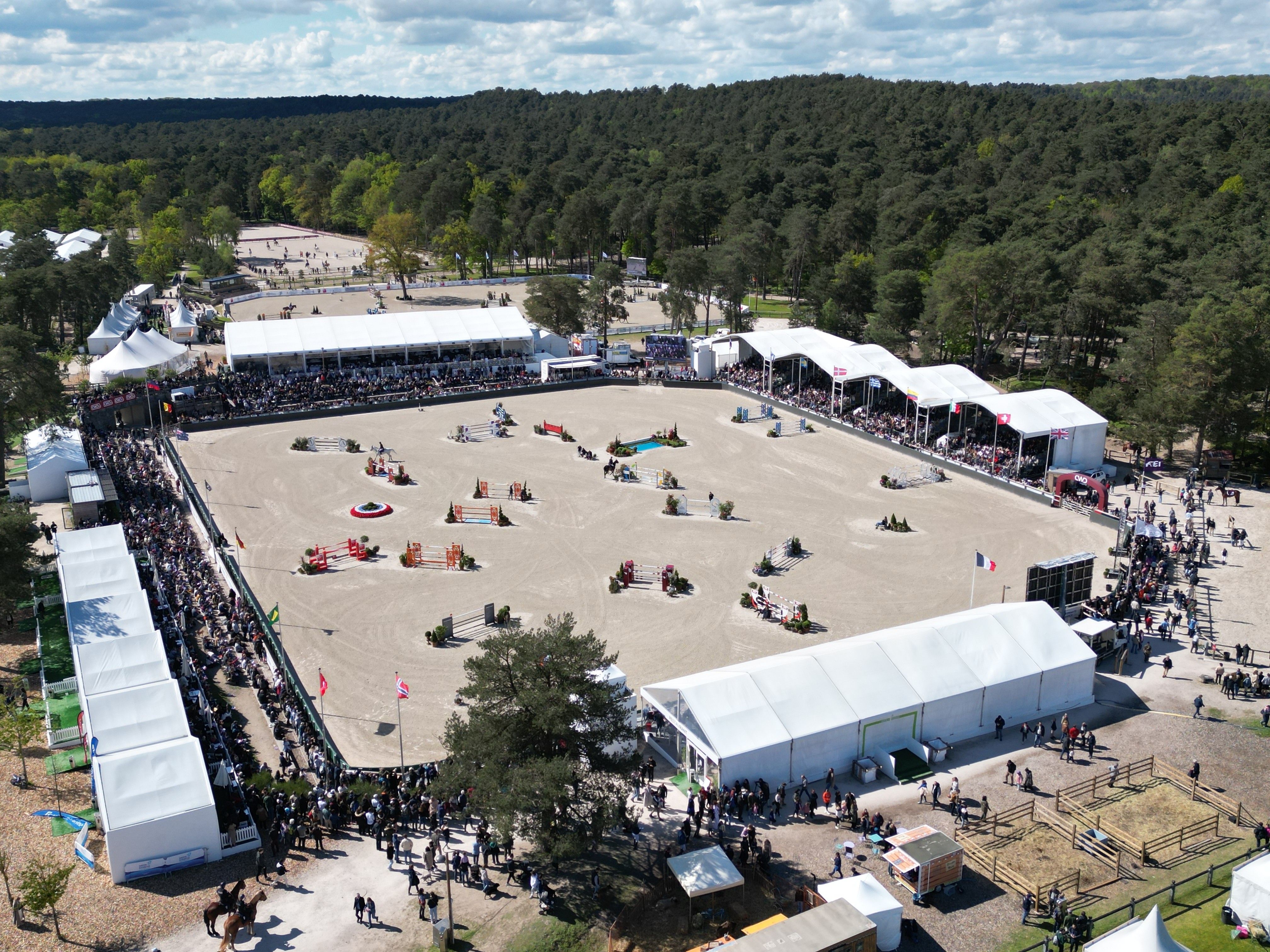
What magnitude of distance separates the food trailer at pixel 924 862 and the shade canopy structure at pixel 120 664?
18237 mm

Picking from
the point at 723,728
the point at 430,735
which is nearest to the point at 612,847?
the point at 723,728

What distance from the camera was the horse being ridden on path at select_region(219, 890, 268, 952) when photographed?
17.6 metres

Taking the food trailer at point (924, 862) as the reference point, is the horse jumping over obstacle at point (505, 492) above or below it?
above

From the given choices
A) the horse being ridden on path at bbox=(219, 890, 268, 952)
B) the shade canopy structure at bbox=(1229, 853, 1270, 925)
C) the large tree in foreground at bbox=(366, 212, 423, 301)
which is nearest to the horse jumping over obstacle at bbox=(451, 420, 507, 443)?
the horse being ridden on path at bbox=(219, 890, 268, 952)

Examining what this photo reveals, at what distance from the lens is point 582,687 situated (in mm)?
19547

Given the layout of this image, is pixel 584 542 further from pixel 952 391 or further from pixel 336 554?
pixel 952 391

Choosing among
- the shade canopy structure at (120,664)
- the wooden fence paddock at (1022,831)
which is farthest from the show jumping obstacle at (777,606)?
the shade canopy structure at (120,664)

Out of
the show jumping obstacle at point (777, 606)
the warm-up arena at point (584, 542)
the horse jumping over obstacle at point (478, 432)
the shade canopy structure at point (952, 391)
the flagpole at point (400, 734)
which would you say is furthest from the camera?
the horse jumping over obstacle at point (478, 432)

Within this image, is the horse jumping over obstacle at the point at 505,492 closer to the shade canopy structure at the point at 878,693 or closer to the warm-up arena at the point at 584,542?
the warm-up arena at the point at 584,542

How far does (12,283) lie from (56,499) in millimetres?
34310

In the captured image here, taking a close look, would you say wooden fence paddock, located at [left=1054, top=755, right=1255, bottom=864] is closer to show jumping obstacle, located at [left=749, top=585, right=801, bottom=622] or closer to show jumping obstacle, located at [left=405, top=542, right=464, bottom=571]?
show jumping obstacle, located at [left=749, top=585, right=801, bottom=622]

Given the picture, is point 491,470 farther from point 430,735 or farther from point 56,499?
point 430,735

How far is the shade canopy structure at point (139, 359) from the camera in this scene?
58625 millimetres

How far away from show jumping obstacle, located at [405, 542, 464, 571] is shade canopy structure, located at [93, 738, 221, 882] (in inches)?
575
